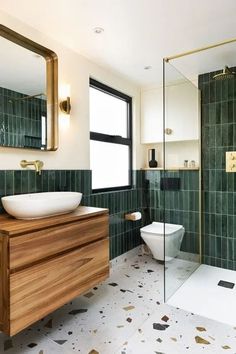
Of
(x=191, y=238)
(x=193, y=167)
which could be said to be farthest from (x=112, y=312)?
(x=193, y=167)

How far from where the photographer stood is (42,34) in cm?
200

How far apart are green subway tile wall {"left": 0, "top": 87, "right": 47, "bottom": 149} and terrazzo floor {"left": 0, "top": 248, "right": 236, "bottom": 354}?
1.35 m

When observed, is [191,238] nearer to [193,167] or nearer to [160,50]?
[193,167]

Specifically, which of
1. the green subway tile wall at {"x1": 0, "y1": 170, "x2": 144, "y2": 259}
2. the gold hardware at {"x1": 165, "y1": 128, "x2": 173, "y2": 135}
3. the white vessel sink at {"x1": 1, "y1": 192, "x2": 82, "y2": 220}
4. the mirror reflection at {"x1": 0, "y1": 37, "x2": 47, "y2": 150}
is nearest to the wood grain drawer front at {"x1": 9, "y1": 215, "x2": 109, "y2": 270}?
the white vessel sink at {"x1": 1, "y1": 192, "x2": 82, "y2": 220}

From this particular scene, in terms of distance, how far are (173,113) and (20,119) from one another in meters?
1.61

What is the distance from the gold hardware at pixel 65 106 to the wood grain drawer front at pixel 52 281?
120 cm

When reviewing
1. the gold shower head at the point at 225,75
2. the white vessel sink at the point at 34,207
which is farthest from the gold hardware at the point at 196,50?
the white vessel sink at the point at 34,207

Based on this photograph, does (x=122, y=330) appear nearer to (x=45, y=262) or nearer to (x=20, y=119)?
(x=45, y=262)

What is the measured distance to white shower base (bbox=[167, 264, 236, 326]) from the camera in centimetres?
194

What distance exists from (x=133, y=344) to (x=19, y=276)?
87 centimetres

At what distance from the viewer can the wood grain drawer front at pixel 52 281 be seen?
52.3 inches

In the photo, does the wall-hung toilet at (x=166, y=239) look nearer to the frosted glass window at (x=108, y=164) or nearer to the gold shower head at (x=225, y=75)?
the frosted glass window at (x=108, y=164)

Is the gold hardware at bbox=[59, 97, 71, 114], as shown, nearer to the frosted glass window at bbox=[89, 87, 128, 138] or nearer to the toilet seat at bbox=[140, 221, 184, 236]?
the frosted glass window at bbox=[89, 87, 128, 138]

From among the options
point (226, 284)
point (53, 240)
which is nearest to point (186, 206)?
point (226, 284)
